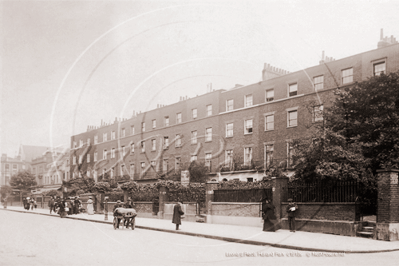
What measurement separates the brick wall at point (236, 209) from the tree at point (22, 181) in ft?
199

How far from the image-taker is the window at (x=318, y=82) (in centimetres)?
3472

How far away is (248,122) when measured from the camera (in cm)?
4075

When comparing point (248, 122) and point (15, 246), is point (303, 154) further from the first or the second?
point (248, 122)

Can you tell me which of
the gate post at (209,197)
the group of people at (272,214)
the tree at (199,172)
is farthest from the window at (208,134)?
the group of people at (272,214)

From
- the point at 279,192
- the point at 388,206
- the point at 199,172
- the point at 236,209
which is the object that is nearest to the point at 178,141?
the point at 199,172

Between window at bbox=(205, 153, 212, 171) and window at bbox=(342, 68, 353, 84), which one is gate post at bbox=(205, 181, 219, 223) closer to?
window at bbox=(342, 68, 353, 84)

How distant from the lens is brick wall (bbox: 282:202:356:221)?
1636cm

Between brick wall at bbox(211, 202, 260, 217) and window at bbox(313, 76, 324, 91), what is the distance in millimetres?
16947

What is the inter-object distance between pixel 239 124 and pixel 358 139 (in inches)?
903

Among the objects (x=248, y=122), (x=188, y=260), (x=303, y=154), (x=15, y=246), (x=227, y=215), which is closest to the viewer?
(x=188, y=260)

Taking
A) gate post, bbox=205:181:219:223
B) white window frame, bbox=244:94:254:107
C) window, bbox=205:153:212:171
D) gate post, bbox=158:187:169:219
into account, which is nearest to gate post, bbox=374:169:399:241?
gate post, bbox=205:181:219:223

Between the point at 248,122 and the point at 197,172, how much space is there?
24.6 feet

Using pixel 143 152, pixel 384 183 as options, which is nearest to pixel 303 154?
pixel 384 183

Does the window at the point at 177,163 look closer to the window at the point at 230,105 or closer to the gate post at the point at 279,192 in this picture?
the window at the point at 230,105
